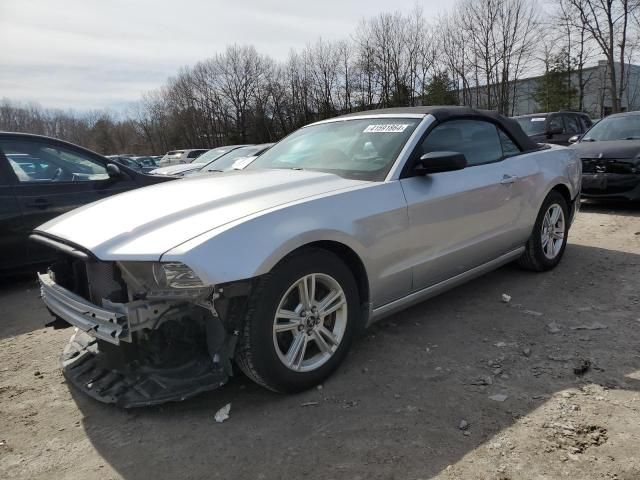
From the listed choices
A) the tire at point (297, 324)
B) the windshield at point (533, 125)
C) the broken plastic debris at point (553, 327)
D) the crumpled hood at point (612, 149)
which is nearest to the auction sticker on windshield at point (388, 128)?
the tire at point (297, 324)

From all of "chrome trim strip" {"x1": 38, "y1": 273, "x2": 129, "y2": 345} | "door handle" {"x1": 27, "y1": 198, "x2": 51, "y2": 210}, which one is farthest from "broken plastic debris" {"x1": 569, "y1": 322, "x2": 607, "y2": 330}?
"door handle" {"x1": 27, "y1": 198, "x2": 51, "y2": 210}

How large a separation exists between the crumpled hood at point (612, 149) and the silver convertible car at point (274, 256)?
15.6 ft

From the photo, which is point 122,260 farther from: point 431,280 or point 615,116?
point 615,116

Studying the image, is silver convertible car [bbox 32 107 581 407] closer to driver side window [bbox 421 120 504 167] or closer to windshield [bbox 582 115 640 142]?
driver side window [bbox 421 120 504 167]

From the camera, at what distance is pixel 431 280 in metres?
3.44

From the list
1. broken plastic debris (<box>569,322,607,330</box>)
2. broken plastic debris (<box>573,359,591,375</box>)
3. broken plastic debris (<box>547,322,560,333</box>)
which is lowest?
broken plastic debris (<box>573,359,591,375</box>)

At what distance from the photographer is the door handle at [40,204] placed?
505cm

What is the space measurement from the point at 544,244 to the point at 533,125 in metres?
8.95

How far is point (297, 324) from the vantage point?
2.68 meters

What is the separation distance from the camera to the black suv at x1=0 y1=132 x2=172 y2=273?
4.92m

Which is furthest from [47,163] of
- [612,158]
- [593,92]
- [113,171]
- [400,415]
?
[593,92]

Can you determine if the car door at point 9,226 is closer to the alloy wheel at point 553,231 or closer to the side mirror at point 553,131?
the alloy wheel at point 553,231

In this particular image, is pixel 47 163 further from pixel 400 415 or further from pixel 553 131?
pixel 553 131

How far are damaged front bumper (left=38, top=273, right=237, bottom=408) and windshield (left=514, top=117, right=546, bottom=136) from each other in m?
11.7
